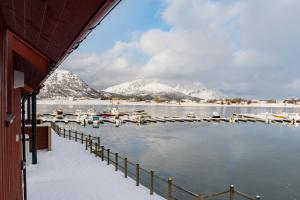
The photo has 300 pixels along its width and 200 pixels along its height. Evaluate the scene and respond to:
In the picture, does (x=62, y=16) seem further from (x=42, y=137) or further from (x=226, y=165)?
(x=226, y=165)

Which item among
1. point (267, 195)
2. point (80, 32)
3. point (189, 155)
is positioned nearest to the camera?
point (80, 32)

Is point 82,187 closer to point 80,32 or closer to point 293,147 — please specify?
point 80,32

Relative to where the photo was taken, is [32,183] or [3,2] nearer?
[3,2]

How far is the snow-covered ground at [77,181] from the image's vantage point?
1091cm

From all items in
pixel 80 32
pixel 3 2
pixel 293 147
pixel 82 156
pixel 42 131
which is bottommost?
pixel 293 147

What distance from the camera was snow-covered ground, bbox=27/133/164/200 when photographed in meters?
10.9

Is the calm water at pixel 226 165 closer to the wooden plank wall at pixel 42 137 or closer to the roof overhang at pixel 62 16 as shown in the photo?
the wooden plank wall at pixel 42 137

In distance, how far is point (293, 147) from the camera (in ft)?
123

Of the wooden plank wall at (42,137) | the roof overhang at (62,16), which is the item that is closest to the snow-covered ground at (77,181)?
the wooden plank wall at (42,137)

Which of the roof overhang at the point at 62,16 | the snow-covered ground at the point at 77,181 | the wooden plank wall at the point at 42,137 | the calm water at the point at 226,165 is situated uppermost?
the roof overhang at the point at 62,16

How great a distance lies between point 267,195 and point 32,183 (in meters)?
12.9

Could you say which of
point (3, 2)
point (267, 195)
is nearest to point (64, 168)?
point (267, 195)

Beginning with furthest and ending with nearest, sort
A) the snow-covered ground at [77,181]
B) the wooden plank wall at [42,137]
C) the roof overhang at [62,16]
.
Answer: the wooden plank wall at [42,137]
the snow-covered ground at [77,181]
the roof overhang at [62,16]

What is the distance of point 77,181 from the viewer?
42.0 feet
